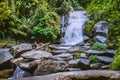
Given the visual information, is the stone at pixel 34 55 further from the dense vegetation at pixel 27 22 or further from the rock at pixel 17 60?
the dense vegetation at pixel 27 22

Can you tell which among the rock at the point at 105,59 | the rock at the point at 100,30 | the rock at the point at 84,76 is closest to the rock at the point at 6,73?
the rock at the point at 84,76

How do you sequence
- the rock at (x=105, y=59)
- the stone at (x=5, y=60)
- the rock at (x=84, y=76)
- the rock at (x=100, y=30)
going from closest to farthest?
1. the rock at (x=84, y=76)
2. the rock at (x=105, y=59)
3. the stone at (x=5, y=60)
4. the rock at (x=100, y=30)

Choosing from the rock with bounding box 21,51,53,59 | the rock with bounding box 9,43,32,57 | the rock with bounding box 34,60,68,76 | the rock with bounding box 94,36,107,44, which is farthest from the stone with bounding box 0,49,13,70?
the rock with bounding box 94,36,107,44

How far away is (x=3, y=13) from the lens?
46.0ft

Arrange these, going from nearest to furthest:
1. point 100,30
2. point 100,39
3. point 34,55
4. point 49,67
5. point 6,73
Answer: point 49,67 → point 6,73 → point 34,55 → point 100,39 → point 100,30

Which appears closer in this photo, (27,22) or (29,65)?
(29,65)

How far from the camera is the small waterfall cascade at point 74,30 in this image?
14.6 m

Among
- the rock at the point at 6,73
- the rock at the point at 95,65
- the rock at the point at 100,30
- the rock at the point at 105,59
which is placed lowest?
the rock at the point at 6,73

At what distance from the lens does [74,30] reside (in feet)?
50.4

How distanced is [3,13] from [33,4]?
330 cm

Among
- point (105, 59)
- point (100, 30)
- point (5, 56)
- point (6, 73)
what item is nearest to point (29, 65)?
point (6, 73)

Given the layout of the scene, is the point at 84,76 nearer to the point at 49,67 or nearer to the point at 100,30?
the point at 49,67

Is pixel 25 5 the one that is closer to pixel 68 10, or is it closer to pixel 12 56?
pixel 68 10

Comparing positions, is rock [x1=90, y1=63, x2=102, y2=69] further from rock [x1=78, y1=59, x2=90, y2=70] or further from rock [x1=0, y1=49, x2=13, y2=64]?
rock [x1=0, y1=49, x2=13, y2=64]
